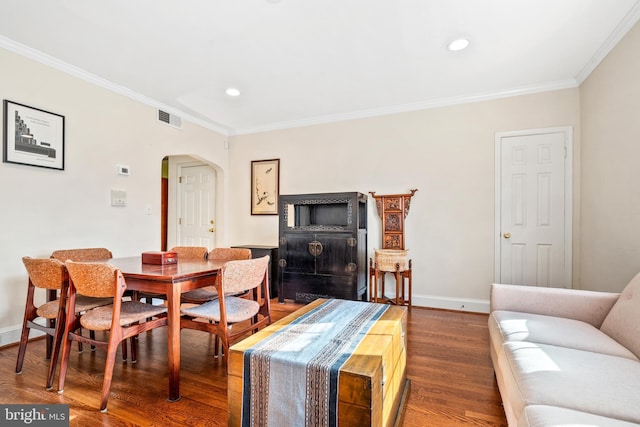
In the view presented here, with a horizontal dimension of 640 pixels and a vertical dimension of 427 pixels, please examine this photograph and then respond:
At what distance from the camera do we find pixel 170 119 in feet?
13.1

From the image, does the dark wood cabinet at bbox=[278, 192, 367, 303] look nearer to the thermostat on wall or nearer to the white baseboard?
the white baseboard

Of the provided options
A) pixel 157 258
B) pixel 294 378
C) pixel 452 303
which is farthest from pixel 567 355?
pixel 157 258

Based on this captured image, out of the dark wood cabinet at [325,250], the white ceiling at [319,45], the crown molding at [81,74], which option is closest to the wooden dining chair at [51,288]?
the white ceiling at [319,45]

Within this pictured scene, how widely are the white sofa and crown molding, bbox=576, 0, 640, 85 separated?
1987 mm

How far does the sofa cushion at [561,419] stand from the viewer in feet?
3.07

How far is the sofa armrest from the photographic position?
6.21 ft

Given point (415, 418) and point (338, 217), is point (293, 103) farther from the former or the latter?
point (415, 418)

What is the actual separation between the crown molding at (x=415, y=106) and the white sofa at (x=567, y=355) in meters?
2.45

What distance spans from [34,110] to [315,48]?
261cm

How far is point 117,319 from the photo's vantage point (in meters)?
1.76

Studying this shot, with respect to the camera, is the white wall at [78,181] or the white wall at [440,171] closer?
the white wall at [78,181]

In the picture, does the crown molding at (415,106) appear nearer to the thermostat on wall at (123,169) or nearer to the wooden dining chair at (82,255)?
the thermostat on wall at (123,169)

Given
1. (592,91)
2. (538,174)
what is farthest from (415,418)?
(592,91)

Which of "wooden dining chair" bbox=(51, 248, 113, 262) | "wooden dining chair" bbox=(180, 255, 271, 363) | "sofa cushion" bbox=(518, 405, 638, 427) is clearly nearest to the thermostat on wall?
"wooden dining chair" bbox=(51, 248, 113, 262)
